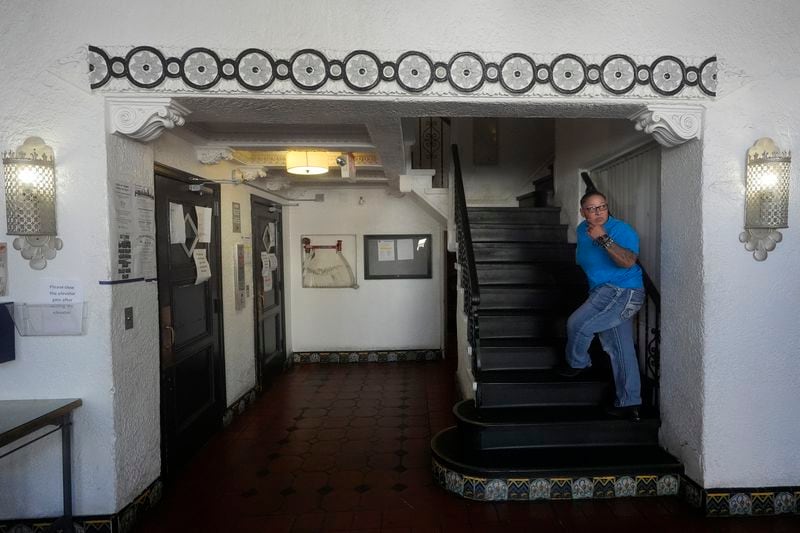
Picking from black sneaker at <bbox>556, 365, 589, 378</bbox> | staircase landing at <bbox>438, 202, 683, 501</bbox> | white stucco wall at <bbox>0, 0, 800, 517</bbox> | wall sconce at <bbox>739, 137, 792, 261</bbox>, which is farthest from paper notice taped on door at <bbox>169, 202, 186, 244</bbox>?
wall sconce at <bbox>739, 137, 792, 261</bbox>

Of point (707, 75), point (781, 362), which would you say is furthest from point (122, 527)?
point (707, 75)

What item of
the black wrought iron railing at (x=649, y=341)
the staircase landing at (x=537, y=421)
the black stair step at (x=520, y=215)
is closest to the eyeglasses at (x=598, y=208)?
the black wrought iron railing at (x=649, y=341)

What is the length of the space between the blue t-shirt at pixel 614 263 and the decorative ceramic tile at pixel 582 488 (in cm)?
115

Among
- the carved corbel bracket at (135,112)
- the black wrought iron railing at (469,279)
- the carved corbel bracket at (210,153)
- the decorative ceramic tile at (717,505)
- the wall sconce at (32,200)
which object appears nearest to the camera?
the wall sconce at (32,200)

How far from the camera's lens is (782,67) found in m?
2.50

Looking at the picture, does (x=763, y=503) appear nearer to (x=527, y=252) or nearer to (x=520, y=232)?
(x=527, y=252)

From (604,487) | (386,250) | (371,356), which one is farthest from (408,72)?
(371,356)

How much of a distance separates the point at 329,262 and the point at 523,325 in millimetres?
3225

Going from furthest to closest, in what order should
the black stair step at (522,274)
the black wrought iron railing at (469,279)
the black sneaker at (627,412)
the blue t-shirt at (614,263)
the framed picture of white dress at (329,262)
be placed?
the framed picture of white dress at (329,262) → the black stair step at (522,274) → the black wrought iron railing at (469,279) → the black sneaker at (627,412) → the blue t-shirt at (614,263)

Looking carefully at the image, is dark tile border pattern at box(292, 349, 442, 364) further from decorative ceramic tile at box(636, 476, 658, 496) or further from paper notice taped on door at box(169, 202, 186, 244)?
decorative ceramic tile at box(636, 476, 658, 496)

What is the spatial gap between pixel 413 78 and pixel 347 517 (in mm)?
2367

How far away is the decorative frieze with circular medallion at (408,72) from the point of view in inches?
91.2

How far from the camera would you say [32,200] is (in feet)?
7.36

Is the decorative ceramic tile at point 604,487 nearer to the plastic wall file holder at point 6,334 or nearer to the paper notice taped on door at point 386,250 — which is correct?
the plastic wall file holder at point 6,334
